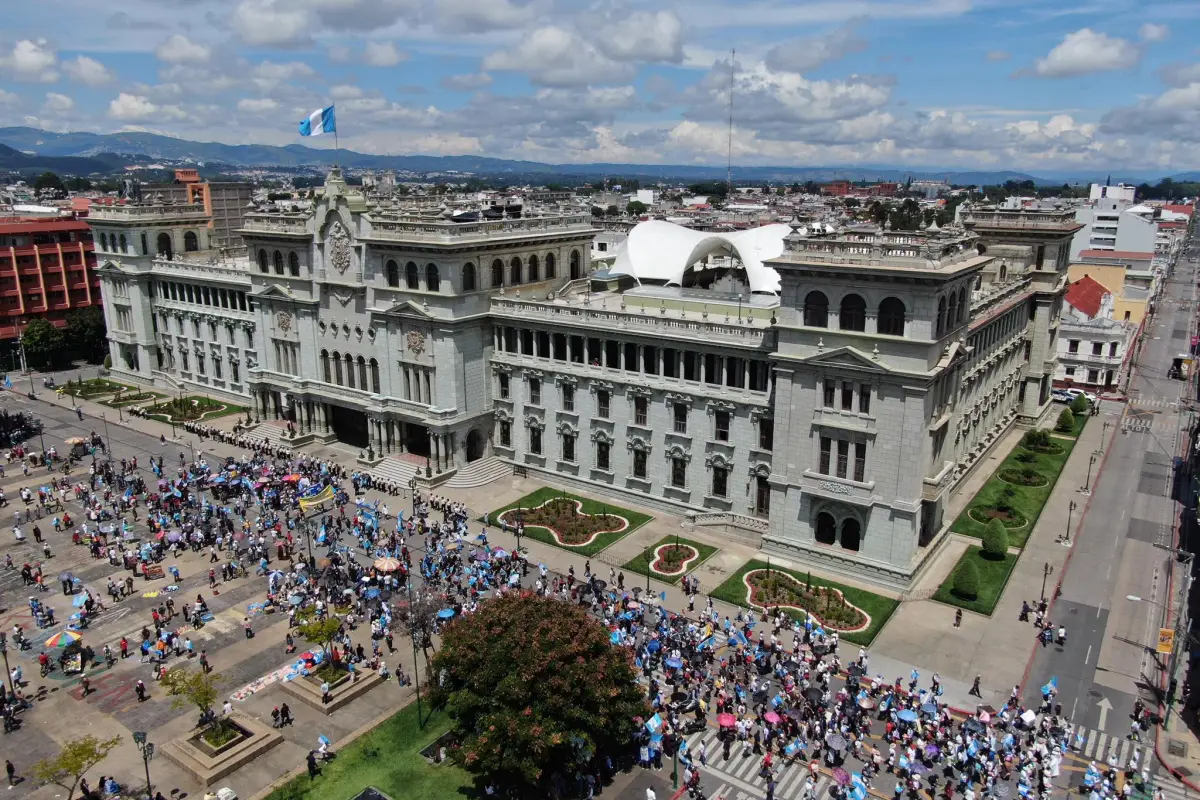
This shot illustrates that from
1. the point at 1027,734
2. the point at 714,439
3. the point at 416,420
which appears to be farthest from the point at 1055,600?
the point at 416,420

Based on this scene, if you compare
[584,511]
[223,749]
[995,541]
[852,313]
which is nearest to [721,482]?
[584,511]

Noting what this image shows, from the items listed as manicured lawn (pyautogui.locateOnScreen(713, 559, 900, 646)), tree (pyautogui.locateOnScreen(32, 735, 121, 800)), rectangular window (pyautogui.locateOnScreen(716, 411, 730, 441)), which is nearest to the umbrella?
tree (pyautogui.locateOnScreen(32, 735, 121, 800))

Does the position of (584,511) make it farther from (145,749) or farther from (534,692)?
(145,749)

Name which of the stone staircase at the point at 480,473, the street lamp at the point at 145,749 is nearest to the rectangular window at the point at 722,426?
the stone staircase at the point at 480,473

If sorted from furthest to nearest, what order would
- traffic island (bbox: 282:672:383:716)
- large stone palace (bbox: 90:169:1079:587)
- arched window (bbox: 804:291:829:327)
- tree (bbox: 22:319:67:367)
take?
tree (bbox: 22:319:67:367) < arched window (bbox: 804:291:829:327) < large stone palace (bbox: 90:169:1079:587) < traffic island (bbox: 282:672:383:716)

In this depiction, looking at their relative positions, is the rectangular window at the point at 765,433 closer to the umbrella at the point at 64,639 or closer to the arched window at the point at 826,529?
the arched window at the point at 826,529

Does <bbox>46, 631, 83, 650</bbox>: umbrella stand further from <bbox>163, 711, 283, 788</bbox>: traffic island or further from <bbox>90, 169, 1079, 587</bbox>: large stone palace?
<bbox>90, 169, 1079, 587</bbox>: large stone palace
